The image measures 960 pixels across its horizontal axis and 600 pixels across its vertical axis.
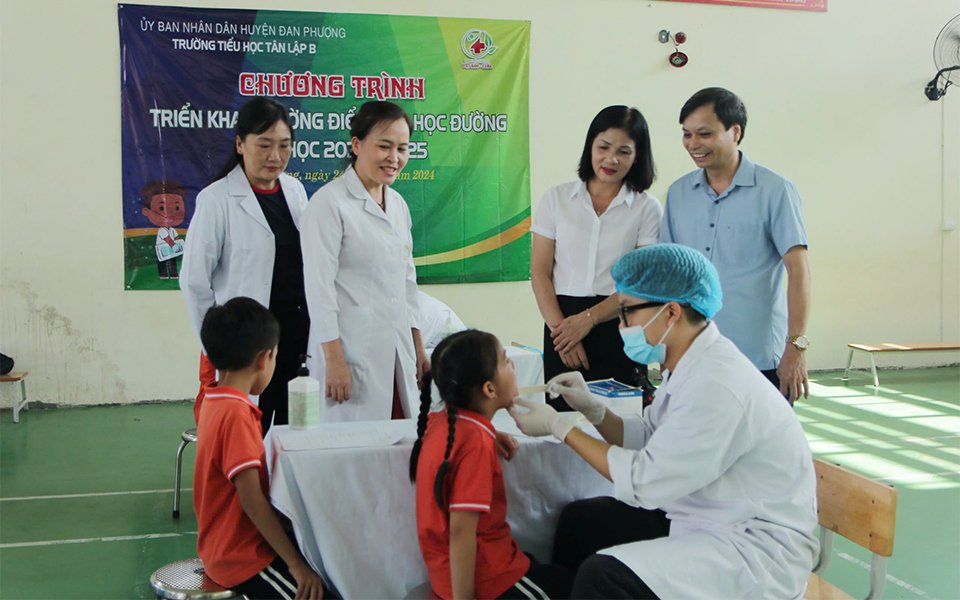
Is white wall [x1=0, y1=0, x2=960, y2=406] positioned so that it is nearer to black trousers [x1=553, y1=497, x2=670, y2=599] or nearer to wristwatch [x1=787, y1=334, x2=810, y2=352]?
wristwatch [x1=787, y1=334, x2=810, y2=352]

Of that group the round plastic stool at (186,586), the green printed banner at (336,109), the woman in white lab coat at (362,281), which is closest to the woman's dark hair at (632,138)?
the woman in white lab coat at (362,281)

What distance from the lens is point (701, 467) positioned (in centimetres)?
133

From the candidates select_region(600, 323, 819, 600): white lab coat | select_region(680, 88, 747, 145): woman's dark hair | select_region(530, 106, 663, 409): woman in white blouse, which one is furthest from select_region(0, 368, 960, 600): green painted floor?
select_region(680, 88, 747, 145): woman's dark hair

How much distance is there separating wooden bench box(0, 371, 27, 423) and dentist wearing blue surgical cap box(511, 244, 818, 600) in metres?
4.10

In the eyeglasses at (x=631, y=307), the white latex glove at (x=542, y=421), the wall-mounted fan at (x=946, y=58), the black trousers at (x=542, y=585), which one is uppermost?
the wall-mounted fan at (x=946, y=58)

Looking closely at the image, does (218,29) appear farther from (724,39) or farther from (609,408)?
(609,408)

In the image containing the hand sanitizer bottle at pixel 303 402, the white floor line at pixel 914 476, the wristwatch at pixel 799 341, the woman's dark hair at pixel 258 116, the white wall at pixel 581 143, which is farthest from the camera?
the white wall at pixel 581 143

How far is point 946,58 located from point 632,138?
200 inches

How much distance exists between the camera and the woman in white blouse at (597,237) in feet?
7.55

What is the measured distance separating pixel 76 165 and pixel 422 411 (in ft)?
13.4

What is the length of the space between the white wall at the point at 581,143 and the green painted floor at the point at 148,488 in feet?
1.80

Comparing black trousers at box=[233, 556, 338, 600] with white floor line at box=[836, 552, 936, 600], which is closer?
black trousers at box=[233, 556, 338, 600]

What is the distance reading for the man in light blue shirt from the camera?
2.18 meters

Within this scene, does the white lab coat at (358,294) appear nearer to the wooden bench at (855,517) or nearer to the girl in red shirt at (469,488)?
the girl in red shirt at (469,488)
